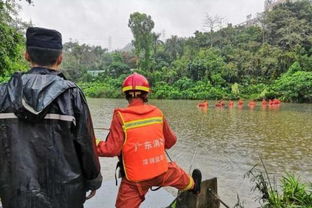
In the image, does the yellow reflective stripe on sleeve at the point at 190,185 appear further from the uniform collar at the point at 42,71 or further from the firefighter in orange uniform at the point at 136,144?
the uniform collar at the point at 42,71

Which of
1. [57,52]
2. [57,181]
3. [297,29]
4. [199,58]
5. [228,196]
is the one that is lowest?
[228,196]

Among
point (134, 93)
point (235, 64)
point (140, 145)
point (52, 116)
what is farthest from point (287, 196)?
point (235, 64)

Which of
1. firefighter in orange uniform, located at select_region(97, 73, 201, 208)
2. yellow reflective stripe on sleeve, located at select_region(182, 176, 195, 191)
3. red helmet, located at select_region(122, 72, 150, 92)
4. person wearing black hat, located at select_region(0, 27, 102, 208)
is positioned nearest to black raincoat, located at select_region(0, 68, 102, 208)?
person wearing black hat, located at select_region(0, 27, 102, 208)

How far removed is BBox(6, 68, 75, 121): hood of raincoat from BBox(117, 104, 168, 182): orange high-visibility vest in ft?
2.52

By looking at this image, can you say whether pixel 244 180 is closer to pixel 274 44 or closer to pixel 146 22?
→ pixel 274 44

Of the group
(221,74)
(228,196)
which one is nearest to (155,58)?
(221,74)

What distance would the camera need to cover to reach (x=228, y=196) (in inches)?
189

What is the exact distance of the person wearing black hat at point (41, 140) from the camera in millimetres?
1469

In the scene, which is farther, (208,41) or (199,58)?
(208,41)

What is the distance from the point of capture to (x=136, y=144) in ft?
7.39

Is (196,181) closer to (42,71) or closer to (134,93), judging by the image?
(134,93)

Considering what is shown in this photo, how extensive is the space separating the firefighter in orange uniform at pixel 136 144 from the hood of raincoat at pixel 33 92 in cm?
76

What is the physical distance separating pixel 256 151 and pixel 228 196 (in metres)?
3.32

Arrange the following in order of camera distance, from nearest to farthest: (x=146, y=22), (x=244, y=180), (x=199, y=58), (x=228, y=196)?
A: 1. (x=228, y=196)
2. (x=244, y=180)
3. (x=199, y=58)
4. (x=146, y=22)
